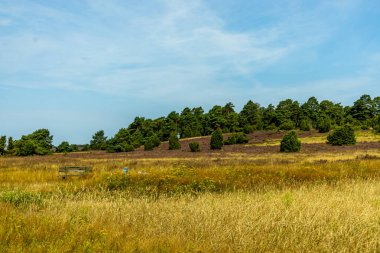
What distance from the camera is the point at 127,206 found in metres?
8.21

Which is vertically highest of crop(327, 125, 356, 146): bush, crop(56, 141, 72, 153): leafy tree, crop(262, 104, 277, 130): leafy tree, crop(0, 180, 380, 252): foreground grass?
crop(262, 104, 277, 130): leafy tree

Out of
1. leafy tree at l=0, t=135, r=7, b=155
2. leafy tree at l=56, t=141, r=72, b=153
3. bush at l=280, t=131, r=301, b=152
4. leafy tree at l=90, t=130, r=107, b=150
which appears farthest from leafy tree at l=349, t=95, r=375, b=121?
leafy tree at l=0, t=135, r=7, b=155

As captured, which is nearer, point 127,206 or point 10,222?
point 10,222

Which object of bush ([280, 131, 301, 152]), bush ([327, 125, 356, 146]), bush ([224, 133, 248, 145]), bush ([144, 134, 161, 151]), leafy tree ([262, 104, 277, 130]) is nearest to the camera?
bush ([280, 131, 301, 152])

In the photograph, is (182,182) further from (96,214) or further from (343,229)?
(343,229)

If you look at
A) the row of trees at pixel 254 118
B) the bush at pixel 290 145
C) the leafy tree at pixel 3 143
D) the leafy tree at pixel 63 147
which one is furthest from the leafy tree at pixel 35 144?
the bush at pixel 290 145

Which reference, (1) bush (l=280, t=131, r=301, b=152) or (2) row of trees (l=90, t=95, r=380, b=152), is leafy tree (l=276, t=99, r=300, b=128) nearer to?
(2) row of trees (l=90, t=95, r=380, b=152)

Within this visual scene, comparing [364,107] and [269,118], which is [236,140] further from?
[364,107]

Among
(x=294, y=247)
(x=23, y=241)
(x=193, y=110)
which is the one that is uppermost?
(x=193, y=110)

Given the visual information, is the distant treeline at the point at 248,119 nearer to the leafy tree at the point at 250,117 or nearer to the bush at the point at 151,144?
the leafy tree at the point at 250,117

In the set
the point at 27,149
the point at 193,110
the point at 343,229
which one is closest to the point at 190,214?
the point at 343,229

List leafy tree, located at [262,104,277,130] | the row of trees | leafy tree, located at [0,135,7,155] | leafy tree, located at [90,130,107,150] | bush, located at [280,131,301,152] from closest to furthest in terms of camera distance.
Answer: bush, located at [280,131,301,152] → leafy tree, located at [0,135,7,155] → leafy tree, located at [90,130,107,150] → the row of trees → leafy tree, located at [262,104,277,130]

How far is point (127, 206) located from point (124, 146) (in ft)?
165

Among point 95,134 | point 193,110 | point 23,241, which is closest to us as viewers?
point 23,241
